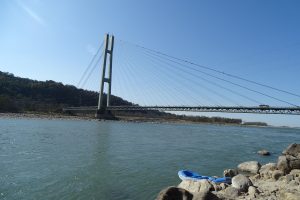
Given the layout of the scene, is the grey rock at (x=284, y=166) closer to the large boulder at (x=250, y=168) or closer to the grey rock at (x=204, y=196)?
the large boulder at (x=250, y=168)

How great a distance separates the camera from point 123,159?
50.1 feet

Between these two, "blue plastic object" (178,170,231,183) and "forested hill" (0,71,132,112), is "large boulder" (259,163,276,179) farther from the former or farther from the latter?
"forested hill" (0,71,132,112)

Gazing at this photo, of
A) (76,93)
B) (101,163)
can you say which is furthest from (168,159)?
(76,93)

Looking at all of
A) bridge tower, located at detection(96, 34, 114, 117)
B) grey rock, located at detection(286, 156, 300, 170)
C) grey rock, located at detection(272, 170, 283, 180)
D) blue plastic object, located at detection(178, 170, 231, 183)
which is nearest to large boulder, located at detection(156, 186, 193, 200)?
blue plastic object, located at detection(178, 170, 231, 183)

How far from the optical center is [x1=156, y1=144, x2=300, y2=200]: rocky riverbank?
7363 mm

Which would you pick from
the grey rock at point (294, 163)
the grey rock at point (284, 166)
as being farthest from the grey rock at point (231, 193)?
the grey rock at point (294, 163)

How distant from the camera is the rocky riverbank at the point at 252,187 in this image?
7.36 meters

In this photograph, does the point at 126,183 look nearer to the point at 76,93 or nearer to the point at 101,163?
the point at 101,163

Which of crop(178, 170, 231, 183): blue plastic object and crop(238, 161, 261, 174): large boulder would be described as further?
crop(238, 161, 261, 174): large boulder

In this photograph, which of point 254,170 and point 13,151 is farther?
point 13,151

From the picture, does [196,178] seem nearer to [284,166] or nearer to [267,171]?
[267,171]

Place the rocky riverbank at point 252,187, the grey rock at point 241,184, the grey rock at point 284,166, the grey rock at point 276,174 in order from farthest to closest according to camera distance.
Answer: the grey rock at point 284,166 < the grey rock at point 276,174 < the grey rock at point 241,184 < the rocky riverbank at point 252,187

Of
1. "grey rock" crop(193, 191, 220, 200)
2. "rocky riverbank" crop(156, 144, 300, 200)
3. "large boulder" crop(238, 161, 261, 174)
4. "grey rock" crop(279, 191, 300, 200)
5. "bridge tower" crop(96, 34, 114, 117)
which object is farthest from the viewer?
"bridge tower" crop(96, 34, 114, 117)

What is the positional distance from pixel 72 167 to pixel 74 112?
230ft
